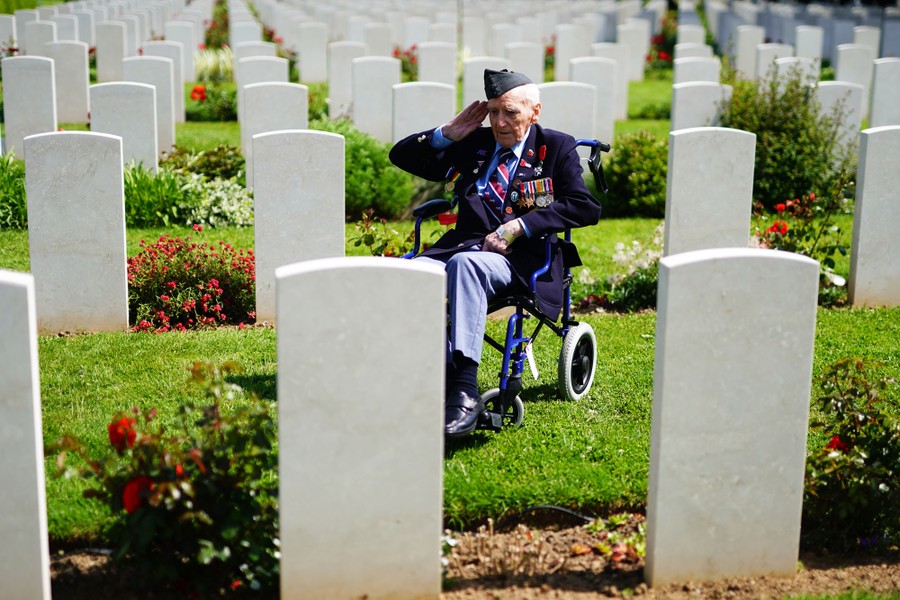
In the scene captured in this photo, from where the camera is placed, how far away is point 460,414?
15.6ft

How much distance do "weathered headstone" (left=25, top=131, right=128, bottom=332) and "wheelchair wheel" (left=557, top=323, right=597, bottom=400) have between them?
2691 millimetres

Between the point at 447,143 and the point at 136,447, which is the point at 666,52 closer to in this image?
the point at 447,143

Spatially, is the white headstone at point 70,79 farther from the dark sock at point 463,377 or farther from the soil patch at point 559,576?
the soil patch at point 559,576

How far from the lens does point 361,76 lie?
12359 mm

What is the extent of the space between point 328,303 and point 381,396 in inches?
13.6

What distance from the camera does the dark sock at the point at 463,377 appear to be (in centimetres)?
479

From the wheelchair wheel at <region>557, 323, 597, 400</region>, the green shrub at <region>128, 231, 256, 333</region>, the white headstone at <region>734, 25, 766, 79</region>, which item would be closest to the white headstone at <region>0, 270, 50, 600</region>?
the wheelchair wheel at <region>557, 323, 597, 400</region>

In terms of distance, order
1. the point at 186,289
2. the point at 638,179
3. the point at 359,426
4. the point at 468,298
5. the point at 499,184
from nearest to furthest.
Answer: the point at 359,426
the point at 468,298
the point at 499,184
the point at 186,289
the point at 638,179

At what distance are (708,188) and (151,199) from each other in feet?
14.3

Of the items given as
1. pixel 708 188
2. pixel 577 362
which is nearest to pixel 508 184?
pixel 577 362

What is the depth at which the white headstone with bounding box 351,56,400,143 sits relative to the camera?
1235 centimetres

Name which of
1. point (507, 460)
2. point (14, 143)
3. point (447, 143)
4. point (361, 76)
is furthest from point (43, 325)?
point (361, 76)

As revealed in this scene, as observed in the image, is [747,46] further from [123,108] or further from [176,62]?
[123,108]

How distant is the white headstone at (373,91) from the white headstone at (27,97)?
10.3ft
